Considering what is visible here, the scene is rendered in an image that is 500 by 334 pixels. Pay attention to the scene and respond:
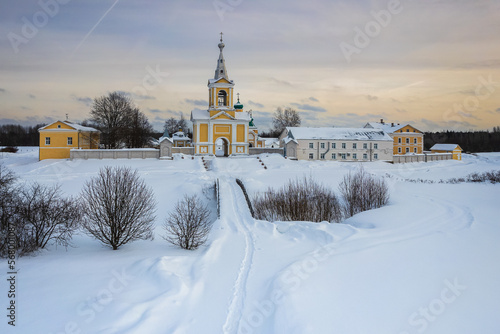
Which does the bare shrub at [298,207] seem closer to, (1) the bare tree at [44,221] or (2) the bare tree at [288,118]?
(1) the bare tree at [44,221]

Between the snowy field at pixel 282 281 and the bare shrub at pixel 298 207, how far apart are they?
295 centimetres

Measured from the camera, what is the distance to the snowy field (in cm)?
805

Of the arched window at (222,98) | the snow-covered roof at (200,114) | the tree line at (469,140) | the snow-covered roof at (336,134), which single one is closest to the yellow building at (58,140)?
the snow-covered roof at (200,114)

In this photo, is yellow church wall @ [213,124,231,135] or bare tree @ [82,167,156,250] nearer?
bare tree @ [82,167,156,250]

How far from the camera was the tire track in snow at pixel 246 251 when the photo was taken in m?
8.20

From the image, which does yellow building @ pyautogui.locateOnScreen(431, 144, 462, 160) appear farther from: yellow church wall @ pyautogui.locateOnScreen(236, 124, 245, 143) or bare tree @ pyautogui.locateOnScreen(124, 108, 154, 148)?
bare tree @ pyautogui.locateOnScreen(124, 108, 154, 148)

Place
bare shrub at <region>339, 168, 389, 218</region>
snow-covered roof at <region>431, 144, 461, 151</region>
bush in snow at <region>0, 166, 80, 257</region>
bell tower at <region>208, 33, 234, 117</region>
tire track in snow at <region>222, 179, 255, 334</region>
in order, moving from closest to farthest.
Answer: tire track in snow at <region>222, 179, 255, 334</region> < bush in snow at <region>0, 166, 80, 257</region> < bare shrub at <region>339, 168, 389, 218</region> < bell tower at <region>208, 33, 234, 117</region> < snow-covered roof at <region>431, 144, 461, 151</region>

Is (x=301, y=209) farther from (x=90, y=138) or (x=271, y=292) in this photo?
(x=90, y=138)

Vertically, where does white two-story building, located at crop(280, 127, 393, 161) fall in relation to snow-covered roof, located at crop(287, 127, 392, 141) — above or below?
below

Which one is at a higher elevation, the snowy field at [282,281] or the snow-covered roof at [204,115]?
the snow-covered roof at [204,115]

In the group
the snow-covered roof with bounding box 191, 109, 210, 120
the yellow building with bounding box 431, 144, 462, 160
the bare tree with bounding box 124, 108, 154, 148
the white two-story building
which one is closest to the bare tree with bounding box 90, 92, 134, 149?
the bare tree with bounding box 124, 108, 154, 148

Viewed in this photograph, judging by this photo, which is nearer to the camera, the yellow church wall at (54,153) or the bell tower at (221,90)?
the yellow church wall at (54,153)

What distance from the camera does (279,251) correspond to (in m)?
13.4

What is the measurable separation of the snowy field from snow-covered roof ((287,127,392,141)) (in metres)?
30.6
